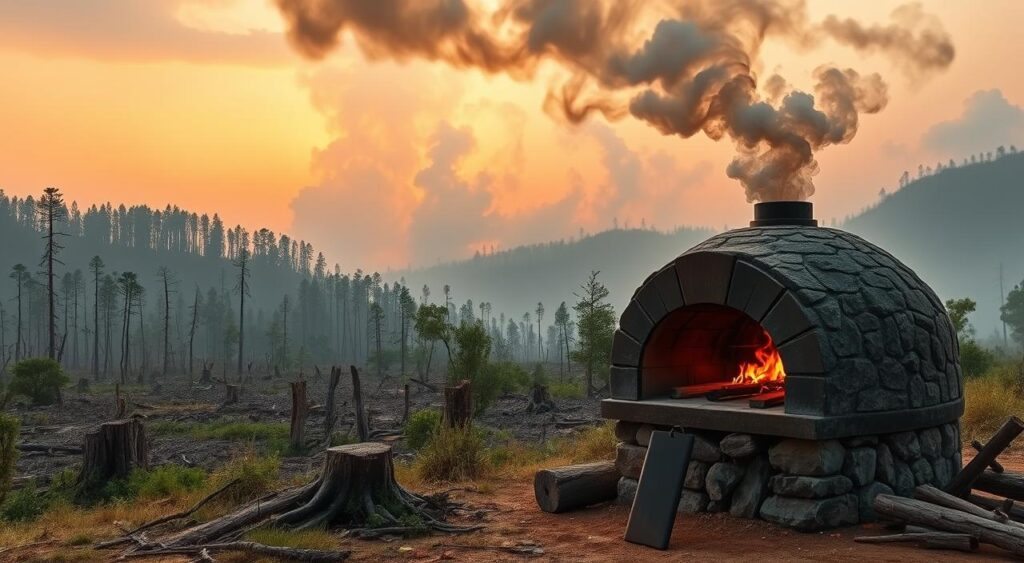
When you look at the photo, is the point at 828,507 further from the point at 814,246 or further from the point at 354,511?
the point at 354,511

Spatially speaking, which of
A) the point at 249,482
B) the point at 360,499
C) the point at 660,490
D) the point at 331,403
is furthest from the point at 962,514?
the point at 331,403

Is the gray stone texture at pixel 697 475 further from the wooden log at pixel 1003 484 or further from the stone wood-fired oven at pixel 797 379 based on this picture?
the wooden log at pixel 1003 484

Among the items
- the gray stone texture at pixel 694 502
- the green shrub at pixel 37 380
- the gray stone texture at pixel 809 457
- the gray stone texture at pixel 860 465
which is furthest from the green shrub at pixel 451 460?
the green shrub at pixel 37 380

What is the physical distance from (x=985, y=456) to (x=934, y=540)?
1286 mm

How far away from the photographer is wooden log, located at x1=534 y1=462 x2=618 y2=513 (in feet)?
24.6

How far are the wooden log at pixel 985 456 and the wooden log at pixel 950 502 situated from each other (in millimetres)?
480

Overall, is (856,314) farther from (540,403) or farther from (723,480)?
(540,403)

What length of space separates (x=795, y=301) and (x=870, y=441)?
141 cm

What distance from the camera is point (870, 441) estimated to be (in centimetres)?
666

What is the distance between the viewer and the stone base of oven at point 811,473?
20.7 feet

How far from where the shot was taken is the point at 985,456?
21.6 feet

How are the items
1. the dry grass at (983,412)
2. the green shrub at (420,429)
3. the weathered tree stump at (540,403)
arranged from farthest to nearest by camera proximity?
the weathered tree stump at (540,403), the green shrub at (420,429), the dry grass at (983,412)

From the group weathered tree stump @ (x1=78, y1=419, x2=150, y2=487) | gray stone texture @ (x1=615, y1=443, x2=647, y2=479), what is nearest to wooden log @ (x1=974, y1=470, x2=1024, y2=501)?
gray stone texture @ (x1=615, y1=443, x2=647, y2=479)

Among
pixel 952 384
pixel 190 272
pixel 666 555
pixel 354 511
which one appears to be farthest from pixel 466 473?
pixel 190 272
